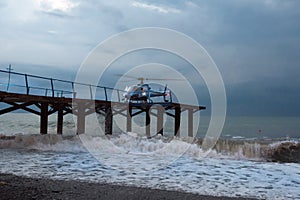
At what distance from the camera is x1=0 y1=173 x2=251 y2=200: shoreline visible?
5602 mm

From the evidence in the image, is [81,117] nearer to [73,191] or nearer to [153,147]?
[153,147]

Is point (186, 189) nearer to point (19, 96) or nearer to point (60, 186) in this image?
point (60, 186)

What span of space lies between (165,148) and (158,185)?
30.8 feet

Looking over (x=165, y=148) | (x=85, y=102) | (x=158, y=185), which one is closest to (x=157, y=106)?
(x=85, y=102)

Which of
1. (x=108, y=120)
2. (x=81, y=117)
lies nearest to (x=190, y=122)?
(x=108, y=120)

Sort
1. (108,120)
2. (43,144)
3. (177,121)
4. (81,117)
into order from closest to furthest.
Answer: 1. (43,144)
2. (81,117)
3. (108,120)
4. (177,121)

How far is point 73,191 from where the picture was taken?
6.04m

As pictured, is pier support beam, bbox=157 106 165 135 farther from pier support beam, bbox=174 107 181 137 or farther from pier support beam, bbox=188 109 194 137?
pier support beam, bbox=188 109 194 137

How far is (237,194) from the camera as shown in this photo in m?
6.48

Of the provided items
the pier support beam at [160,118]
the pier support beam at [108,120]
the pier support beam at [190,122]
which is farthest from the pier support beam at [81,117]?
the pier support beam at [190,122]

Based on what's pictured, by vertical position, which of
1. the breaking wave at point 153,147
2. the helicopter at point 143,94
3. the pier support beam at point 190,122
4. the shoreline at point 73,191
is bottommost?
the breaking wave at point 153,147

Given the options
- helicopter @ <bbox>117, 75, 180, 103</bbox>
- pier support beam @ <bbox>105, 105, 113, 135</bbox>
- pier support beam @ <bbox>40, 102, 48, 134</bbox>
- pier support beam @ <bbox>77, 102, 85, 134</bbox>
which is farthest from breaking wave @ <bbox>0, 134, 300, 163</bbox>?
helicopter @ <bbox>117, 75, 180, 103</bbox>

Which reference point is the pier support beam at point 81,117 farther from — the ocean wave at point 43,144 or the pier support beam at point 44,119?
the pier support beam at point 44,119

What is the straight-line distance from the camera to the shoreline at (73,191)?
5602 mm
